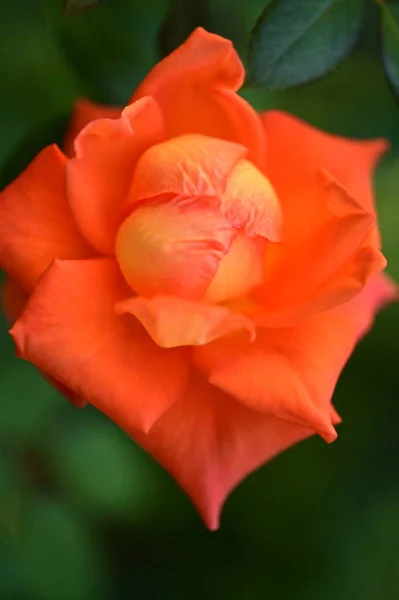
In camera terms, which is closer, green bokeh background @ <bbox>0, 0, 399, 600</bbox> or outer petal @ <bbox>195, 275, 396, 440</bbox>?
outer petal @ <bbox>195, 275, 396, 440</bbox>

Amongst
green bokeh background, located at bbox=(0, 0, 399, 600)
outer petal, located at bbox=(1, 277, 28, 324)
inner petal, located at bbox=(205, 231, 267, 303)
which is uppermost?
outer petal, located at bbox=(1, 277, 28, 324)

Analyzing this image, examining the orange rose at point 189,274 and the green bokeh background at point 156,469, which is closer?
the orange rose at point 189,274

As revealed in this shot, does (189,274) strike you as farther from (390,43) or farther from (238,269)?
(390,43)

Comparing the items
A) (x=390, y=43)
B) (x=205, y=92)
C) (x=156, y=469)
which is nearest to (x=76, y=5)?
(x=205, y=92)

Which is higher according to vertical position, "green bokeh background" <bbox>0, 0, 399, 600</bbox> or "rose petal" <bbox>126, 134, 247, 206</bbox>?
"rose petal" <bbox>126, 134, 247, 206</bbox>

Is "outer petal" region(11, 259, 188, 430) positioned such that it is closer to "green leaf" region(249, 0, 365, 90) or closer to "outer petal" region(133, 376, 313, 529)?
"outer petal" region(133, 376, 313, 529)

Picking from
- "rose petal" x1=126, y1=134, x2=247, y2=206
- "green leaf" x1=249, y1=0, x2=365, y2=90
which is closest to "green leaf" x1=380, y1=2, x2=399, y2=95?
"green leaf" x1=249, y1=0, x2=365, y2=90

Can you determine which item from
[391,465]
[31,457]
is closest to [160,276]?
[31,457]

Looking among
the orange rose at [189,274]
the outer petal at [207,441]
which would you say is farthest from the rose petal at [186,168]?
the outer petal at [207,441]

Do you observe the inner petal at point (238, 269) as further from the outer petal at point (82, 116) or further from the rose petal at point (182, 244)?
the outer petal at point (82, 116)
